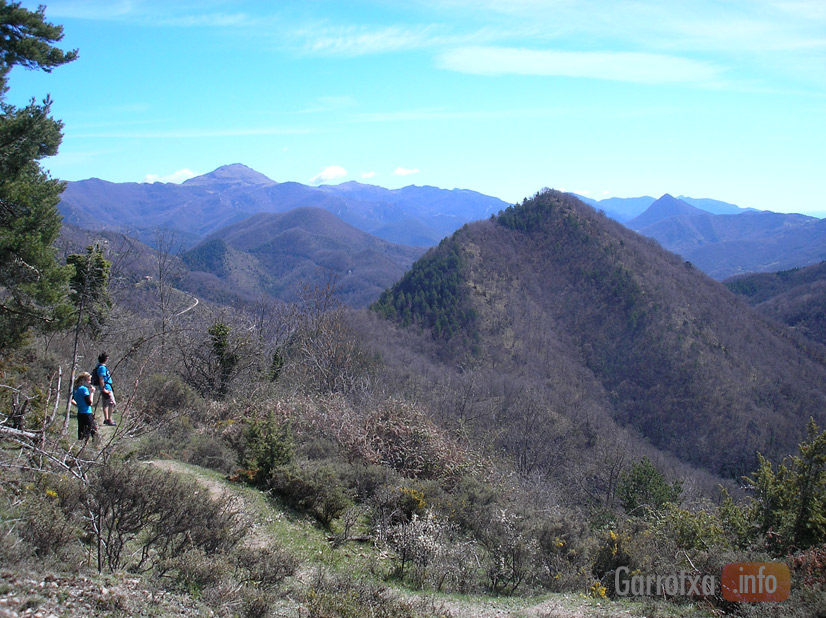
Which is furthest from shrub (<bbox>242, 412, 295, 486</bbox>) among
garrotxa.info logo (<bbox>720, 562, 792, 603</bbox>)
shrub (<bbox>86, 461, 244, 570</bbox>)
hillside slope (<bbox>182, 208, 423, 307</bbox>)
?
hillside slope (<bbox>182, 208, 423, 307</bbox>)

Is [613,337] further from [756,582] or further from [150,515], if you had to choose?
[150,515]

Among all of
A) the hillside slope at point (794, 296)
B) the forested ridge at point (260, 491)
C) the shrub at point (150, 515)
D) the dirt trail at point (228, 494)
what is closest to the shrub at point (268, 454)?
the forested ridge at point (260, 491)

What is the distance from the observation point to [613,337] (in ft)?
209

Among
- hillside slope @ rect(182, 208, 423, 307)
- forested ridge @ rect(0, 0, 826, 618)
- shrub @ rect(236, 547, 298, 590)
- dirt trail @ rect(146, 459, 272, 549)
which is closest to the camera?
forested ridge @ rect(0, 0, 826, 618)

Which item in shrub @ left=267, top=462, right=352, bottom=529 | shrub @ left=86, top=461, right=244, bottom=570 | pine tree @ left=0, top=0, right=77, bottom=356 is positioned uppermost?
pine tree @ left=0, top=0, right=77, bottom=356

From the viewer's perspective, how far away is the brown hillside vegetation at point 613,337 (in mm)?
50344

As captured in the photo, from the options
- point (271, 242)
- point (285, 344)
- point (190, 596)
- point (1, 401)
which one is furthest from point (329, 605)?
point (271, 242)

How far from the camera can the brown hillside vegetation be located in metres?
50.3

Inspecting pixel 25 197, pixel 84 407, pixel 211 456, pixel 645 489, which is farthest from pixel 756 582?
pixel 645 489

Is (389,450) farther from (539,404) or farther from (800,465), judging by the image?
(539,404)

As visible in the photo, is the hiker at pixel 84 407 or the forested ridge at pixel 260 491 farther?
the hiker at pixel 84 407

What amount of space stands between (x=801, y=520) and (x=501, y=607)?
475 cm

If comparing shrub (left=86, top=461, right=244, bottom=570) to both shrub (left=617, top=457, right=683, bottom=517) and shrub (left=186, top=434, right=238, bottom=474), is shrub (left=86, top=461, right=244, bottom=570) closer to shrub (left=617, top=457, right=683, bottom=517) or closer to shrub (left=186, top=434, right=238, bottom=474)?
shrub (left=186, top=434, right=238, bottom=474)

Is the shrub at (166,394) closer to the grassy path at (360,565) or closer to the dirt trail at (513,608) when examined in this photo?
the grassy path at (360,565)
